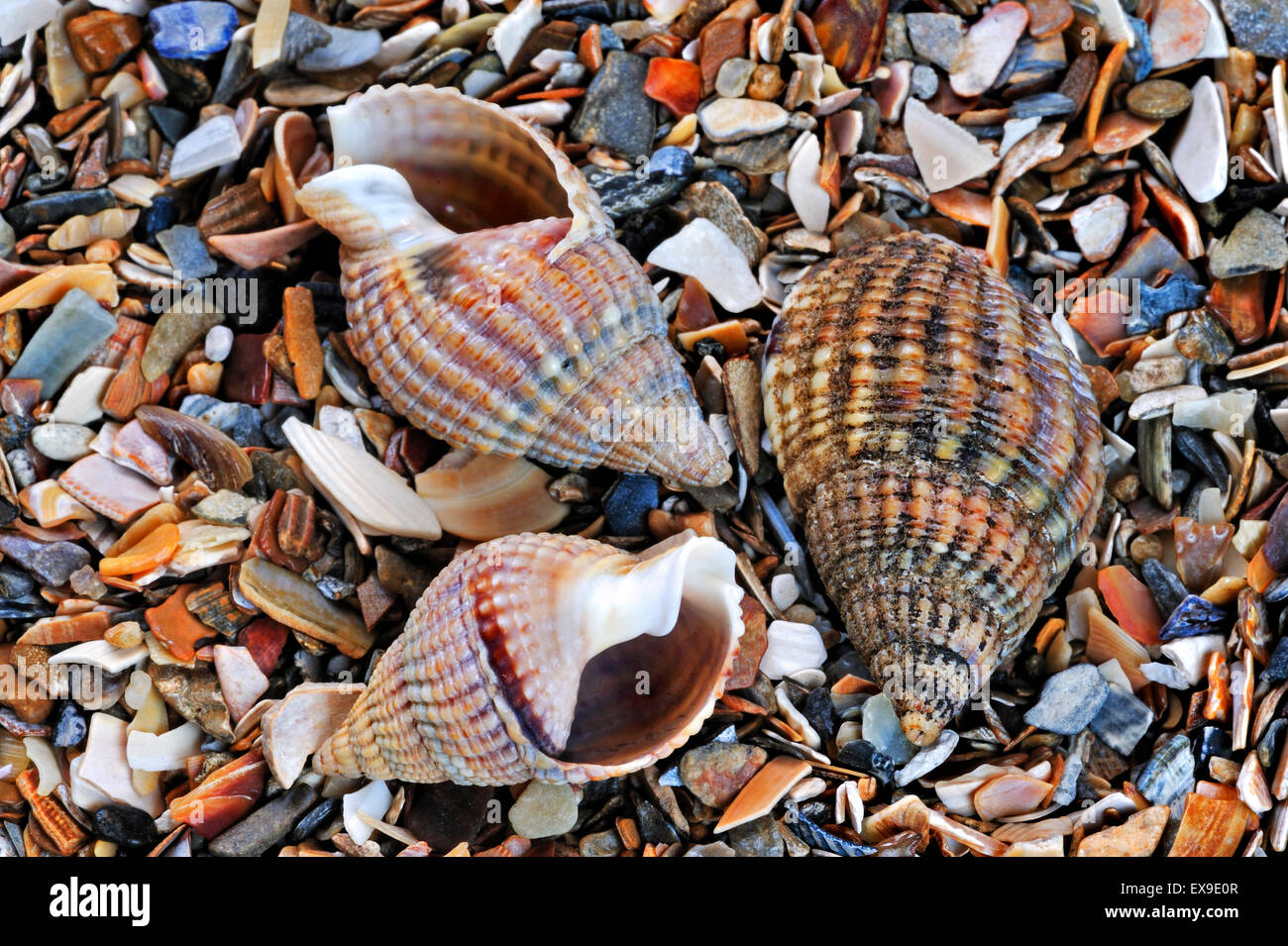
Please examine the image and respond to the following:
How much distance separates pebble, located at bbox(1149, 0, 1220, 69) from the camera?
2529 mm

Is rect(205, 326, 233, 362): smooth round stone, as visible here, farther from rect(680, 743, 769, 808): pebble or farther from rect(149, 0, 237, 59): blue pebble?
rect(680, 743, 769, 808): pebble

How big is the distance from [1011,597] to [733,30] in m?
1.46

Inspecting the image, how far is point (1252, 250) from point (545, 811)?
6.66ft

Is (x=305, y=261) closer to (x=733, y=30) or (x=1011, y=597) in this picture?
(x=733, y=30)

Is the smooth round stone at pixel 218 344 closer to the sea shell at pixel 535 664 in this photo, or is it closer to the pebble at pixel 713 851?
the sea shell at pixel 535 664

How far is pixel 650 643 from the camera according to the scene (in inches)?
90.7

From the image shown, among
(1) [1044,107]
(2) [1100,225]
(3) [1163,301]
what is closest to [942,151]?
(1) [1044,107]

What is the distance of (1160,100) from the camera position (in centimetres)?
251

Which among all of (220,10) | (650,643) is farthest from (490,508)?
(220,10)

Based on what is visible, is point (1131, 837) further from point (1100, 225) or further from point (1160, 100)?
point (1160, 100)

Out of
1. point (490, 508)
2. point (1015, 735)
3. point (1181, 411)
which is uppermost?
point (1181, 411)

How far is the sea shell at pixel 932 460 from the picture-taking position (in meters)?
2.11

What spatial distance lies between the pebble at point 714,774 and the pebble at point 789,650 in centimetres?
20

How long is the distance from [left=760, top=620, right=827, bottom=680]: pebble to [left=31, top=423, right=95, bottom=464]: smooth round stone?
1604 mm
